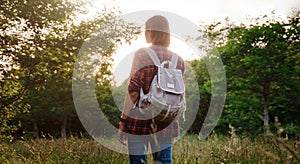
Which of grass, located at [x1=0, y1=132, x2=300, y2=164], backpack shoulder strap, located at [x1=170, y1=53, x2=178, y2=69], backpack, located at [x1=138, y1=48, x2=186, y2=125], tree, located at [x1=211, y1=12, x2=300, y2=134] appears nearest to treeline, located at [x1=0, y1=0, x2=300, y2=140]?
tree, located at [x1=211, y1=12, x2=300, y2=134]

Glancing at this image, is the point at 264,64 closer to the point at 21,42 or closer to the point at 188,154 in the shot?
the point at 21,42

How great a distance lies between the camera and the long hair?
3.33 metres

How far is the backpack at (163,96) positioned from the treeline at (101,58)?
3.59ft

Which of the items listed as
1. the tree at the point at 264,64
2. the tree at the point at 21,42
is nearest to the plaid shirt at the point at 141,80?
the tree at the point at 21,42

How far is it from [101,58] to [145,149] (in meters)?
9.93

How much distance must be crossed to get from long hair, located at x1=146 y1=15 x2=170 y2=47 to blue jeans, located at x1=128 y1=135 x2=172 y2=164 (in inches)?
33.7

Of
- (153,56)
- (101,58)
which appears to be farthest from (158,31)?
(101,58)

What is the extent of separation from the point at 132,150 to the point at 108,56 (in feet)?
31.8

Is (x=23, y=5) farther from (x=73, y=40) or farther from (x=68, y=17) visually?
(x=73, y=40)

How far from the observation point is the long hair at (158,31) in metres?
3.33

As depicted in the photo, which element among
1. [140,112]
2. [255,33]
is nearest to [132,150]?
[140,112]

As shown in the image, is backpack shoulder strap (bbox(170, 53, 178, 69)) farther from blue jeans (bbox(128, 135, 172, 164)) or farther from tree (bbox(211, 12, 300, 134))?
tree (bbox(211, 12, 300, 134))

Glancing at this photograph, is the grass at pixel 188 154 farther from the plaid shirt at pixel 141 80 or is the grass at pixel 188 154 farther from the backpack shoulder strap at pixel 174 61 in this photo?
the backpack shoulder strap at pixel 174 61

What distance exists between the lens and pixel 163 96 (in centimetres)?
315
